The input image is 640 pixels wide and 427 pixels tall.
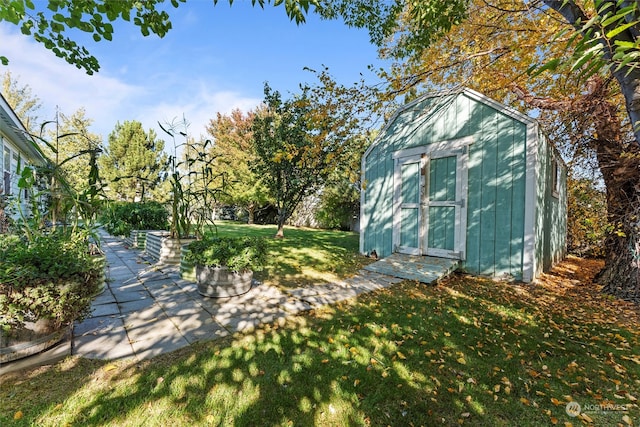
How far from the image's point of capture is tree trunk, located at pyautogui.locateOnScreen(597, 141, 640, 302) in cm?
400

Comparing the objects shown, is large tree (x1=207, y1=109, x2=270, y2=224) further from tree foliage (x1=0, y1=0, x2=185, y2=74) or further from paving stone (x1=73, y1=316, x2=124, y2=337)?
paving stone (x1=73, y1=316, x2=124, y2=337)

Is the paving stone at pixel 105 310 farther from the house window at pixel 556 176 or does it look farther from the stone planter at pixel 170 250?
the house window at pixel 556 176

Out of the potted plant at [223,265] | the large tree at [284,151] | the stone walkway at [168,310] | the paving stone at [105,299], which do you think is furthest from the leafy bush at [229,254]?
the large tree at [284,151]

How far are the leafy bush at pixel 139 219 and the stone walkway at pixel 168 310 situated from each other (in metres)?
3.13

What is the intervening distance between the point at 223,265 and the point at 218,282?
22cm

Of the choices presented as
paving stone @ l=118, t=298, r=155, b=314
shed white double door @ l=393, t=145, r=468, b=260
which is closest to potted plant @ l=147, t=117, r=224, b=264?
paving stone @ l=118, t=298, r=155, b=314

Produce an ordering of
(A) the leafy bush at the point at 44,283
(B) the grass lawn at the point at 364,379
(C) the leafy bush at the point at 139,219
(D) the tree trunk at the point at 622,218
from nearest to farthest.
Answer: (B) the grass lawn at the point at 364,379 → (A) the leafy bush at the point at 44,283 → (D) the tree trunk at the point at 622,218 → (C) the leafy bush at the point at 139,219

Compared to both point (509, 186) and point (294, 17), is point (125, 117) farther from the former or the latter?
point (509, 186)

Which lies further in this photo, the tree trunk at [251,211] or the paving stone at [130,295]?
the tree trunk at [251,211]

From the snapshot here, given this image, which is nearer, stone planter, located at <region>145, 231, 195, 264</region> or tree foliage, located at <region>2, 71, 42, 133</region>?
stone planter, located at <region>145, 231, 195, 264</region>

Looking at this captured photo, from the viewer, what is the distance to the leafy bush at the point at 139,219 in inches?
292

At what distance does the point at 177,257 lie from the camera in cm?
481

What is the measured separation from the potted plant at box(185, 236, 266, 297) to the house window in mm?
6267

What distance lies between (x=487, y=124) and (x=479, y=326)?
3708 millimetres
